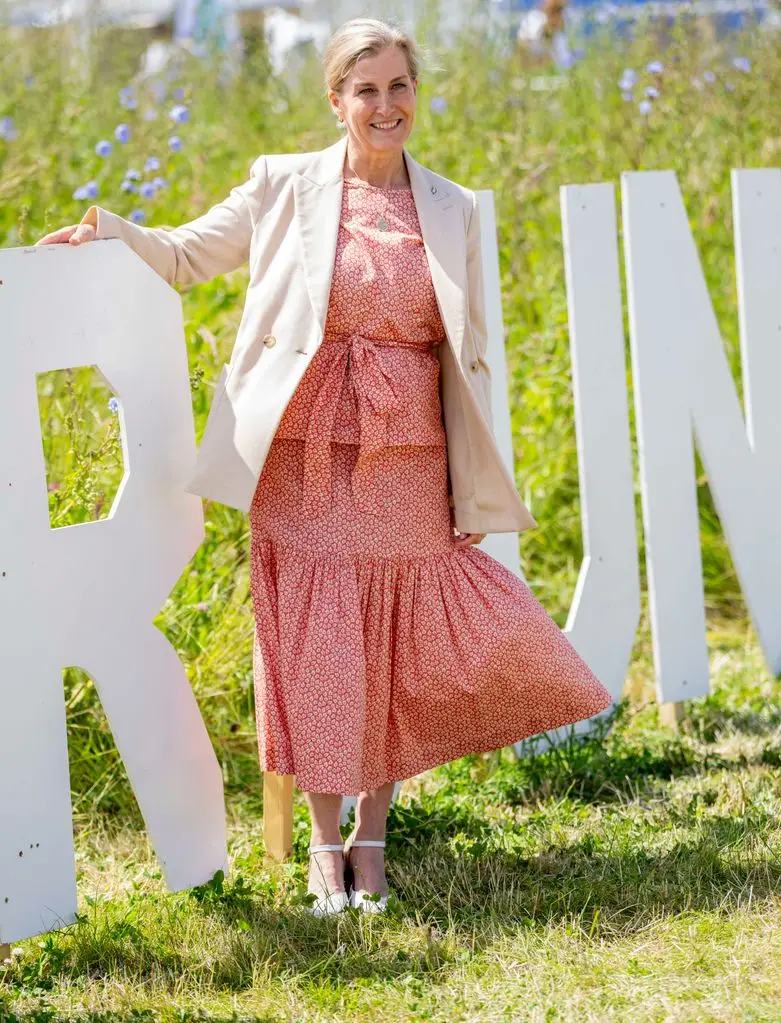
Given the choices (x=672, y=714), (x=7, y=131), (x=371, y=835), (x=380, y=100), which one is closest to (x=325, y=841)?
(x=371, y=835)

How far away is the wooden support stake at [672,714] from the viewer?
12.4 ft

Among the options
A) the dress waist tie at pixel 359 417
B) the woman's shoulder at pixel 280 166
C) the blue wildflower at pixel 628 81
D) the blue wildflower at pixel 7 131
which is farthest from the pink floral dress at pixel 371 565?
the blue wildflower at pixel 7 131

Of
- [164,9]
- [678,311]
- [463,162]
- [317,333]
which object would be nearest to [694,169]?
[463,162]

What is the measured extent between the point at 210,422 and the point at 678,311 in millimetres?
1622

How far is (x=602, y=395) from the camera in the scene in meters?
3.69

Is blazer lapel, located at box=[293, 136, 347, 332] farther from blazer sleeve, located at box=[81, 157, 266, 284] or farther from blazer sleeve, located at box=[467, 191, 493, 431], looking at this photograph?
blazer sleeve, located at box=[467, 191, 493, 431]

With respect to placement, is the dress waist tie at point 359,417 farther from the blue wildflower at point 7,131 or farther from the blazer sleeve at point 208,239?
the blue wildflower at point 7,131

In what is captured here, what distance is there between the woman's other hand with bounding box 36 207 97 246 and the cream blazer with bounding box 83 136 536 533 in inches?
1.9

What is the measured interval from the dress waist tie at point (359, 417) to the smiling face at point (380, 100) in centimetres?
41

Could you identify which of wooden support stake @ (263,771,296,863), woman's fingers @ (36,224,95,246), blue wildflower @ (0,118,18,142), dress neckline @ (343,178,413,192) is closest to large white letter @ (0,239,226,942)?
woman's fingers @ (36,224,95,246)

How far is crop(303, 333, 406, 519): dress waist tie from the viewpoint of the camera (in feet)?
8.87

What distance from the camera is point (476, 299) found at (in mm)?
2859

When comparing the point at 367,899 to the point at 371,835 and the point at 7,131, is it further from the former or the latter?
the point at 7,131

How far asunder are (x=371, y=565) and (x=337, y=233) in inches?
27.0
